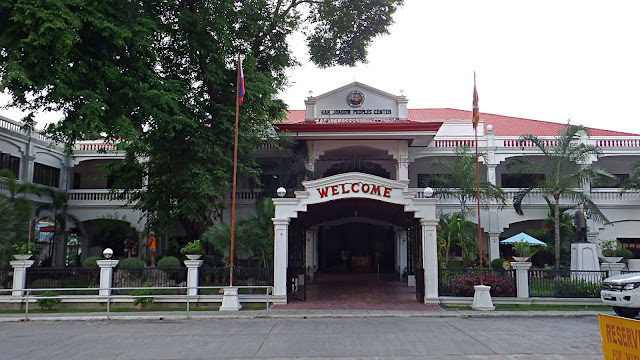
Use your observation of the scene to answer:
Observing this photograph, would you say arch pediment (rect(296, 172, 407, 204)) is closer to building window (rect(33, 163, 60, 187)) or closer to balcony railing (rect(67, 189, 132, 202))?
balcony railing (rect(67, 189, 132, 202))

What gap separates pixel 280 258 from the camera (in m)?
16.5

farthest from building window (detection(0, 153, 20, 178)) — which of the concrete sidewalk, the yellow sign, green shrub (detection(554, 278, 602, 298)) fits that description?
the yellow sign

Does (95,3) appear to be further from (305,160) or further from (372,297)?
(372,297)

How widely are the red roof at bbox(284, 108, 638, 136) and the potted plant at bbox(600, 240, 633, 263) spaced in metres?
7.46

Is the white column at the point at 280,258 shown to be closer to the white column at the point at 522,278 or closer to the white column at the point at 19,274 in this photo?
the white column at the point at 522,278

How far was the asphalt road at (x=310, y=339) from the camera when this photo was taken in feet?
29.9

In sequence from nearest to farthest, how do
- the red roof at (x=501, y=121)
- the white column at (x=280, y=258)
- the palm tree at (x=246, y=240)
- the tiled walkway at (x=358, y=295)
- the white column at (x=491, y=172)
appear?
the tiled walkway at (x=358, y=295), the white column at (x=280, y=258), the palm tree at (x=246, y=240), the white column at (x=491, y=172), the red roof at (x=501, y=121)

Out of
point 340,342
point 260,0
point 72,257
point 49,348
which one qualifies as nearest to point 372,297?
point 340,342

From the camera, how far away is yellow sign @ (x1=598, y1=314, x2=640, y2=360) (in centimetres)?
486

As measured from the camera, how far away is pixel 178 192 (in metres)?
20.9

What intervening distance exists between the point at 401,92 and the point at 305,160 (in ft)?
19.8

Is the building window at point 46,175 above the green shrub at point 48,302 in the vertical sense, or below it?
above

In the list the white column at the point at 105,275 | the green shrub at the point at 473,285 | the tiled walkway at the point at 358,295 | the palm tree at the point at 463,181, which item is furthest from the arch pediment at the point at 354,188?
the palm tree at the point at 463,181

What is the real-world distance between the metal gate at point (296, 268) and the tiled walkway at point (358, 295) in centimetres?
43
